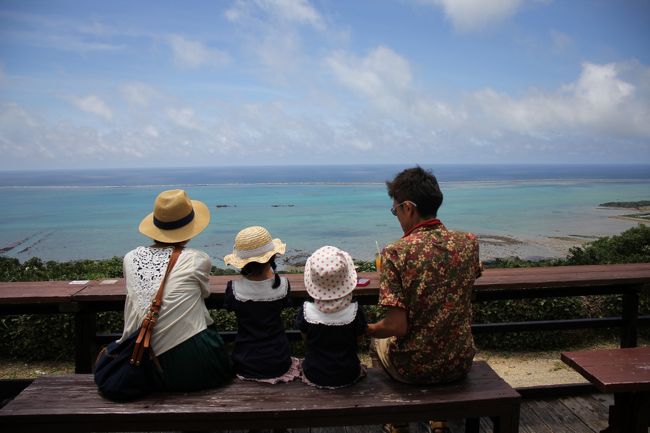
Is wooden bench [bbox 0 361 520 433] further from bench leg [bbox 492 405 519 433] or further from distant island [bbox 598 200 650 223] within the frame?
distant island [bbox 598 200 650 223]

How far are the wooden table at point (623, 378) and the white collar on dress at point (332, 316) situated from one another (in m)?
1.32

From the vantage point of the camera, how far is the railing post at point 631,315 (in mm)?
4203

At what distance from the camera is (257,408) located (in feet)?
8.55

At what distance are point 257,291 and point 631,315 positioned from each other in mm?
3232

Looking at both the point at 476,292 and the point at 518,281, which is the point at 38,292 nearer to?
the point at 476,292

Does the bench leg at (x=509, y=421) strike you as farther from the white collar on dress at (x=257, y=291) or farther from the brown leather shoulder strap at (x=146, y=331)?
the brown leather shoulder strap at (x=146, y=331)

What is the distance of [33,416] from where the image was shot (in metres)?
2.58

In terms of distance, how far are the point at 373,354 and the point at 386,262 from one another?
94 centimetres

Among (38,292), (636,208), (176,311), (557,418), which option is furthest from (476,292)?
(636,208)

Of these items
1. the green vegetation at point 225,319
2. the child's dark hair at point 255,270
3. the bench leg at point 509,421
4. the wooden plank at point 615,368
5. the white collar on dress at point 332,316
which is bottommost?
the green vegetation at point 225,319

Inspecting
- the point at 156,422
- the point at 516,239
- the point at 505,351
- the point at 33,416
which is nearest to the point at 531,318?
the point at 505,351

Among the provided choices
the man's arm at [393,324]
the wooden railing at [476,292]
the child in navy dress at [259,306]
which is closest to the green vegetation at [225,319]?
the wooden railing at [476,292]

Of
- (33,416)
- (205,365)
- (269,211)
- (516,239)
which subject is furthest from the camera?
(269,211)

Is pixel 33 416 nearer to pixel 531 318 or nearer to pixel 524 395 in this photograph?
pixel 524 395
